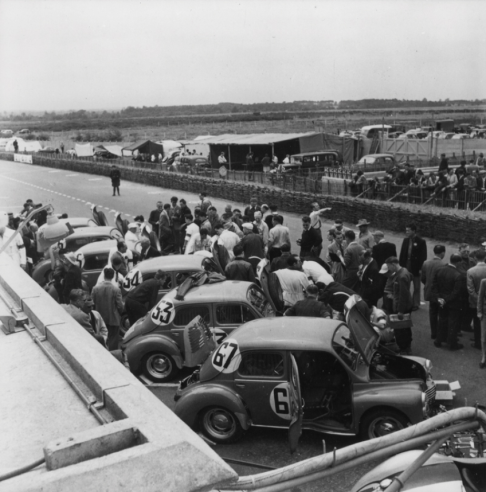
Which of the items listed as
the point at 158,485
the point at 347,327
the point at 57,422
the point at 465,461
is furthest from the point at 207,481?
the point at 347,327

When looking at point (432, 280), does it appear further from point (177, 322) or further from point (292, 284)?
point (177, 322)

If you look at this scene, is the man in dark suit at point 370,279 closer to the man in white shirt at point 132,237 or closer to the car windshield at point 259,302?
the car windshield at point 259,302

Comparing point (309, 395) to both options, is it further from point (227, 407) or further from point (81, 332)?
point (81, 332)

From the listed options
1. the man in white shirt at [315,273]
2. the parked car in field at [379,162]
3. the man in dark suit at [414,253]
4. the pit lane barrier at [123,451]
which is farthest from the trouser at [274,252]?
the parked car in field at [379,162]

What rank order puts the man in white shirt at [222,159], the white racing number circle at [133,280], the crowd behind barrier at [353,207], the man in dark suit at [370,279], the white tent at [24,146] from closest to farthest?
1. the man in dark suit at [370,279]
2. the white racing number circle at [133,280]
3. the crowd behind barrier at [353,207]
4. the man in white shirt at [222,159]
5. the white tent at [24,146]

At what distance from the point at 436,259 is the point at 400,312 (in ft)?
4.14

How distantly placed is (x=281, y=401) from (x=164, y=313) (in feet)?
8.85

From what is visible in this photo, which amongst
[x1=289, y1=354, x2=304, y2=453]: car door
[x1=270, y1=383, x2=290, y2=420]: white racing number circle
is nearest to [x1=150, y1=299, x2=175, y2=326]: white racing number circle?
[x1=270, y1=383, x2=290, y2=420]: white racing number circle

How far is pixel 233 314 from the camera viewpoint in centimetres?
932

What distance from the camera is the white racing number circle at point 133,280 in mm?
11070

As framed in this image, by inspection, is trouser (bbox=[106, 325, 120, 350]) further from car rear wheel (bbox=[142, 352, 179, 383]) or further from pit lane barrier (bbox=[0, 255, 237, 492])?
pit lane barrier (bbox=[0, 255, 237, 492])

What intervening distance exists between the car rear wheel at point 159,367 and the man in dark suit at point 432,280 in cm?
431

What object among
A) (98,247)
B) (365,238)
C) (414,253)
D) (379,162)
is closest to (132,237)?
(98,247)

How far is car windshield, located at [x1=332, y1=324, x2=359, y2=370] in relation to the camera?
737cm
